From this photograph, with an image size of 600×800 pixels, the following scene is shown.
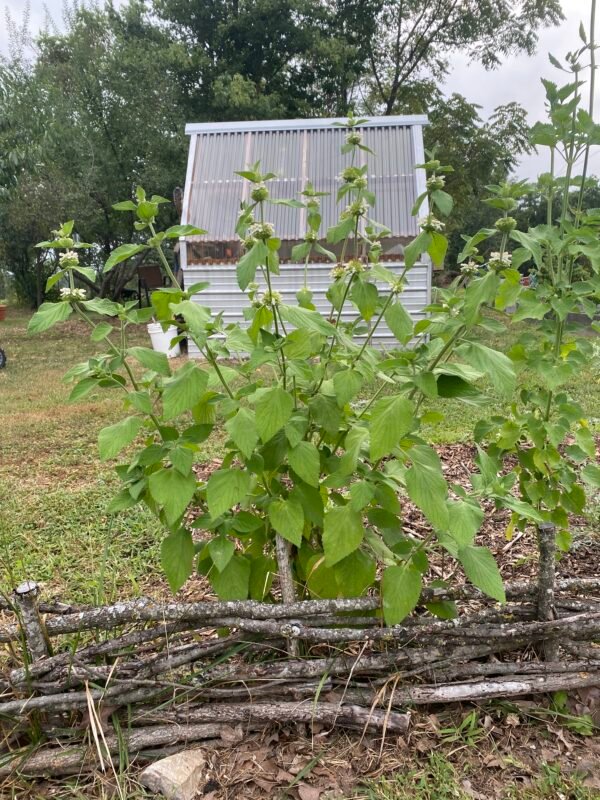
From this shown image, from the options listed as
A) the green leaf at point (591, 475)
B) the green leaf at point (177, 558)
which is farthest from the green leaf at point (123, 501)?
the green leaf at point (591, 475)

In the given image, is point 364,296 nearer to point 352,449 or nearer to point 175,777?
point 352,449

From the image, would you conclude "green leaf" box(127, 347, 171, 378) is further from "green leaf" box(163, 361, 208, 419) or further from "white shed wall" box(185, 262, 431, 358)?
"white shed wall" box(185, 262, 431, 358)

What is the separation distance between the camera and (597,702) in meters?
1.62

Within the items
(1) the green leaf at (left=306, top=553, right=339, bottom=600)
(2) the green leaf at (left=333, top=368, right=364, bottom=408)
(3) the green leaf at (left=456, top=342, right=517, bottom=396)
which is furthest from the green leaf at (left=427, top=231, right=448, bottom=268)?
(1) the green leaf at (left=306, top=553, right=339, bottom=600)

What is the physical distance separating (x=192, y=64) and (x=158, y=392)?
1670cm

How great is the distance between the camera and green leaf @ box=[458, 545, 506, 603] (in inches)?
51.6

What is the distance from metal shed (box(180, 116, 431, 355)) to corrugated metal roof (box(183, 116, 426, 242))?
1 cm

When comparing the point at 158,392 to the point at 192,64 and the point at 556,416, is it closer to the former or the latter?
the point at 556,416

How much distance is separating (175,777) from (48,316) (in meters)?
1.18

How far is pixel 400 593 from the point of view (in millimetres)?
1338

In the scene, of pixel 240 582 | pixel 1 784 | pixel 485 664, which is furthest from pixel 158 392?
pixel 485 664

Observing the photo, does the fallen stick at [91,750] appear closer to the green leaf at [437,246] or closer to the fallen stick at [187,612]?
the fallen stick at [187,612]

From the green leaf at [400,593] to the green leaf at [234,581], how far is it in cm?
40

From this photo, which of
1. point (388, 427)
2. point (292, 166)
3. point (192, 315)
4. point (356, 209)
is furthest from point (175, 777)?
point (292, 166)
